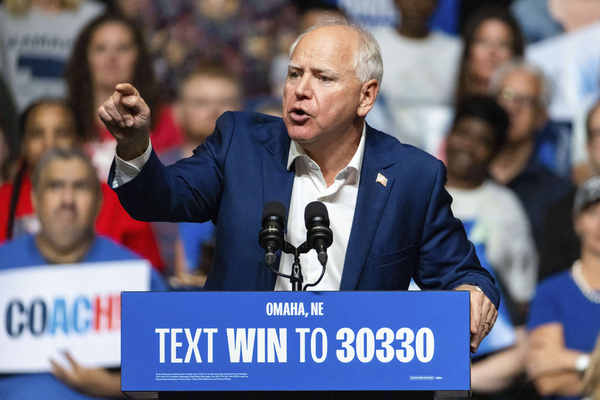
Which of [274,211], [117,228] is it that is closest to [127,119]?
[274,211]

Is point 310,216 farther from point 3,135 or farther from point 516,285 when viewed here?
point 3,135

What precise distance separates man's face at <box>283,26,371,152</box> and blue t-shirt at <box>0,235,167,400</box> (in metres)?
3.26

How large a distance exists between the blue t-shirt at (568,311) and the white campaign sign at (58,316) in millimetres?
3008

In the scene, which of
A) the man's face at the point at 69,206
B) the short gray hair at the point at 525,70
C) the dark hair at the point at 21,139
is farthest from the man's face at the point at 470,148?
the dark hair at the point at 21,139

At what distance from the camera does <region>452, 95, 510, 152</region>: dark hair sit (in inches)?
218

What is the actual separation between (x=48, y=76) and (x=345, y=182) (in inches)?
156

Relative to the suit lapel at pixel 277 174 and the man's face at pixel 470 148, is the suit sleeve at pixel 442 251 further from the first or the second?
the man's face at pixel 470 148

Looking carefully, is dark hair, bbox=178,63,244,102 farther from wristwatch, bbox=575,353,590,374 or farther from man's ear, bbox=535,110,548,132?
wristwatch, bbox=575,353,590,374

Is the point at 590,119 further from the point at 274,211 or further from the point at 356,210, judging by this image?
the point at 274,211

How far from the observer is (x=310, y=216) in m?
1.79

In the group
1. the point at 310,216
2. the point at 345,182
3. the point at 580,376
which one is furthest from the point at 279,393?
the point at 580,376

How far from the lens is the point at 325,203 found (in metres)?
2.33

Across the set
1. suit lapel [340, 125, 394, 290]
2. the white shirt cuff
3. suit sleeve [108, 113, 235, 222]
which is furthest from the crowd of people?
the white shirt cuff

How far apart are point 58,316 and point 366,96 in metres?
3.60
